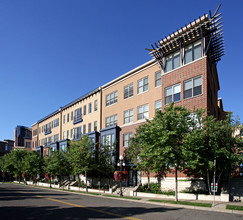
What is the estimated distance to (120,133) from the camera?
3634cm

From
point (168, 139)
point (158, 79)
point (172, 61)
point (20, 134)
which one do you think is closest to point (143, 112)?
point (158, 79)

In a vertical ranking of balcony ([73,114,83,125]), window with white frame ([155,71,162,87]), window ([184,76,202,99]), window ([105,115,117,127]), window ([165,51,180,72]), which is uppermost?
window ([165,51,180,72])

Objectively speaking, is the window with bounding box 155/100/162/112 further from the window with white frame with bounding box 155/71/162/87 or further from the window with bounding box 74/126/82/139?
Result: the window with bounding box 74/126/82/139

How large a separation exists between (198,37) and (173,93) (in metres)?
5.94

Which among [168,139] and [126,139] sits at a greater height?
[126,139]

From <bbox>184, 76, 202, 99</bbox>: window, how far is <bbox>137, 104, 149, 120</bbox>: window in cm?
704

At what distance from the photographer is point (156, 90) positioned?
31438mm

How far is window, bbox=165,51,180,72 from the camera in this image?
91.7 feet

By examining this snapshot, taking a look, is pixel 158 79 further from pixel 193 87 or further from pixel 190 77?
pixel 193 87

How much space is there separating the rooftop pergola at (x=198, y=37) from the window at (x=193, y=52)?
57 cm

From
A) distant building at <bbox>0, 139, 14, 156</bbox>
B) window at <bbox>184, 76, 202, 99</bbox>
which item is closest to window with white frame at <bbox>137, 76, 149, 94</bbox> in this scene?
window at <bbox>184, 76, 202, 99</bbox>

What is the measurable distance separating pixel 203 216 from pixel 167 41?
1926cm

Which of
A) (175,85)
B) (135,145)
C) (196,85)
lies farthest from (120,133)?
(196,85)

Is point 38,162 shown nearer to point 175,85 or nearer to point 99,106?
point 99,106
